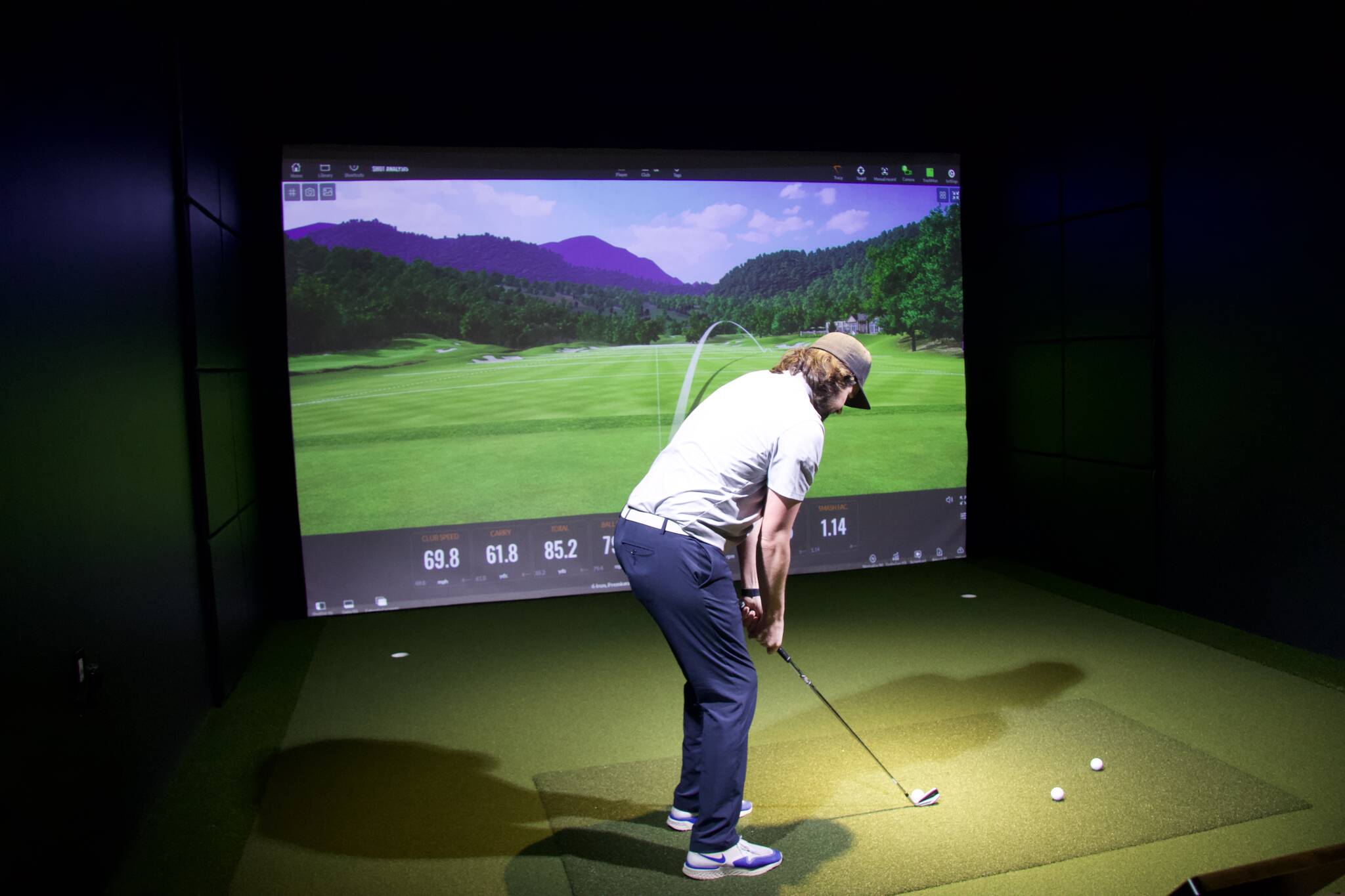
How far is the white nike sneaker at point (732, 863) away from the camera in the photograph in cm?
247

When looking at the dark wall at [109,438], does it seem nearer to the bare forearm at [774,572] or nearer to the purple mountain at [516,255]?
the purple mountain at [516,255]

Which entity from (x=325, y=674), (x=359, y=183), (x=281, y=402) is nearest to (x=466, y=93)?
(x=359, y=183)

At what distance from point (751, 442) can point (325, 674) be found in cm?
271

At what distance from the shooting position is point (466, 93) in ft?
17.0

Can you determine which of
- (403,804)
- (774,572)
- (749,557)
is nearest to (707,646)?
(774,572)

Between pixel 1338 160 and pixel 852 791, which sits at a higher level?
pixel 1338 160

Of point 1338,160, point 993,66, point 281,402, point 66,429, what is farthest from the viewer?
point 993,66

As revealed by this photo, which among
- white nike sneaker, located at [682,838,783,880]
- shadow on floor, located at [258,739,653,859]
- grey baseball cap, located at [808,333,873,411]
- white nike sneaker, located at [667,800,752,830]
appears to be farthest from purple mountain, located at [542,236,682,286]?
white nike sneaker, located at [682,838,783,880]

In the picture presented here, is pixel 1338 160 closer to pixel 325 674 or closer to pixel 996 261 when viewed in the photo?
pixel 996 261

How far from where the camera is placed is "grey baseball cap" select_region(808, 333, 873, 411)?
2568mm

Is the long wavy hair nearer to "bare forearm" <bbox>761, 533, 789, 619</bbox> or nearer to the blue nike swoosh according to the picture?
"bare forearm" <bbox>761, 533, 789, 619</bbox>

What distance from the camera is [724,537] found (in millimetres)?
2545

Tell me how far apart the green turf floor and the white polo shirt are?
95 centimetres

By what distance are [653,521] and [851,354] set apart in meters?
0.69
